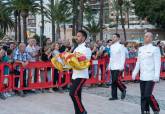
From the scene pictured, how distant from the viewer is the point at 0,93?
458 inches

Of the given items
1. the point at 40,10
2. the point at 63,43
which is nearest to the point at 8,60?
the point at 63,43

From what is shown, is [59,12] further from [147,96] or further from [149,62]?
[147,96]

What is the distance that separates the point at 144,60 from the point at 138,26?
78.8 metres

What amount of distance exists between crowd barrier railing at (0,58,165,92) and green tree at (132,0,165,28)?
5119 centimetres

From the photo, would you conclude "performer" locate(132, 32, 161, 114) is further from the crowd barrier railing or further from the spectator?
the crowd barrier railing

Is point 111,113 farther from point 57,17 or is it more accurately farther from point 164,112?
point 57,17

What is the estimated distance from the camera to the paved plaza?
9.79 m

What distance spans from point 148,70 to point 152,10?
190 ft

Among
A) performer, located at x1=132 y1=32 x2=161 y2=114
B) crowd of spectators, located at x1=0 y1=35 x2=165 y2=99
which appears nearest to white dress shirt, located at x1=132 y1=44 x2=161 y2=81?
performer, located at x1=132 y1=32 x2=161 y2=114

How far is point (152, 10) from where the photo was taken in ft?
213

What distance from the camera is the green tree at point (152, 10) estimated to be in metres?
64.4

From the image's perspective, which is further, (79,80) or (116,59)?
(116,59)

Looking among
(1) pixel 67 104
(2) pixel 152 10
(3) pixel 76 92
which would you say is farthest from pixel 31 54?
(2) pixel 152 10

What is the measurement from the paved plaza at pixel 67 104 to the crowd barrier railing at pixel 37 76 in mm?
413
